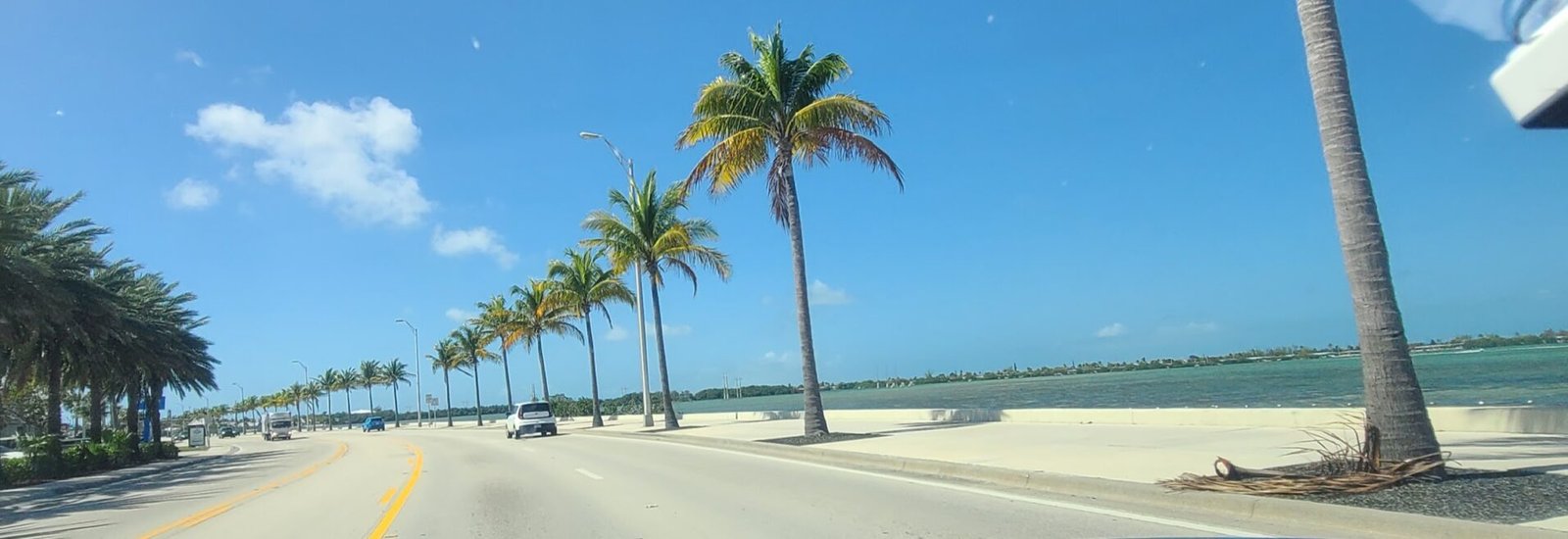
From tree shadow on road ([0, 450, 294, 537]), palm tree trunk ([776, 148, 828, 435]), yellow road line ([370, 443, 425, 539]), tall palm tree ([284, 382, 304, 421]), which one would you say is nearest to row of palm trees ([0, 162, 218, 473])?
tree shadow on road ([0, 450, 294, 537])

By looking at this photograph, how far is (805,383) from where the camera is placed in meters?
23.1

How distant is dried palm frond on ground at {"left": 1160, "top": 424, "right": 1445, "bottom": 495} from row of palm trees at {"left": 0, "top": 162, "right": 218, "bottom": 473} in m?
25.6

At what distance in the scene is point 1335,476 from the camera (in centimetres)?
932

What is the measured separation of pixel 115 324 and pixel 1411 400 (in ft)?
114


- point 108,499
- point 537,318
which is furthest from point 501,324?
point 108,499

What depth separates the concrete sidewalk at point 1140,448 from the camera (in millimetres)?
11016

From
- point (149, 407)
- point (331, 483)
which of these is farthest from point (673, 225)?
point (149, 407)

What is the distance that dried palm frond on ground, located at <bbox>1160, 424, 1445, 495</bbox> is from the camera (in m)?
9.01

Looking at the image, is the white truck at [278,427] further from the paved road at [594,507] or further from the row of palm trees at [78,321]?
the paved road at [594,507]

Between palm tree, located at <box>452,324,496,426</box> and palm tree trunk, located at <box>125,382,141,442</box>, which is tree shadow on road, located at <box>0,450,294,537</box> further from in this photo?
palm tree, located at <box>452,324,496,426</box>

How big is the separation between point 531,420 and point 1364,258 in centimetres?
3604

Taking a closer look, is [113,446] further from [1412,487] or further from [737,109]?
[1412,487]

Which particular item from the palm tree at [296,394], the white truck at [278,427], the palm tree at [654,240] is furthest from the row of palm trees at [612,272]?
the palm tree at [296,394]

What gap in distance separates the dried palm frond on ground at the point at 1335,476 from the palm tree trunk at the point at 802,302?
1312 cm
